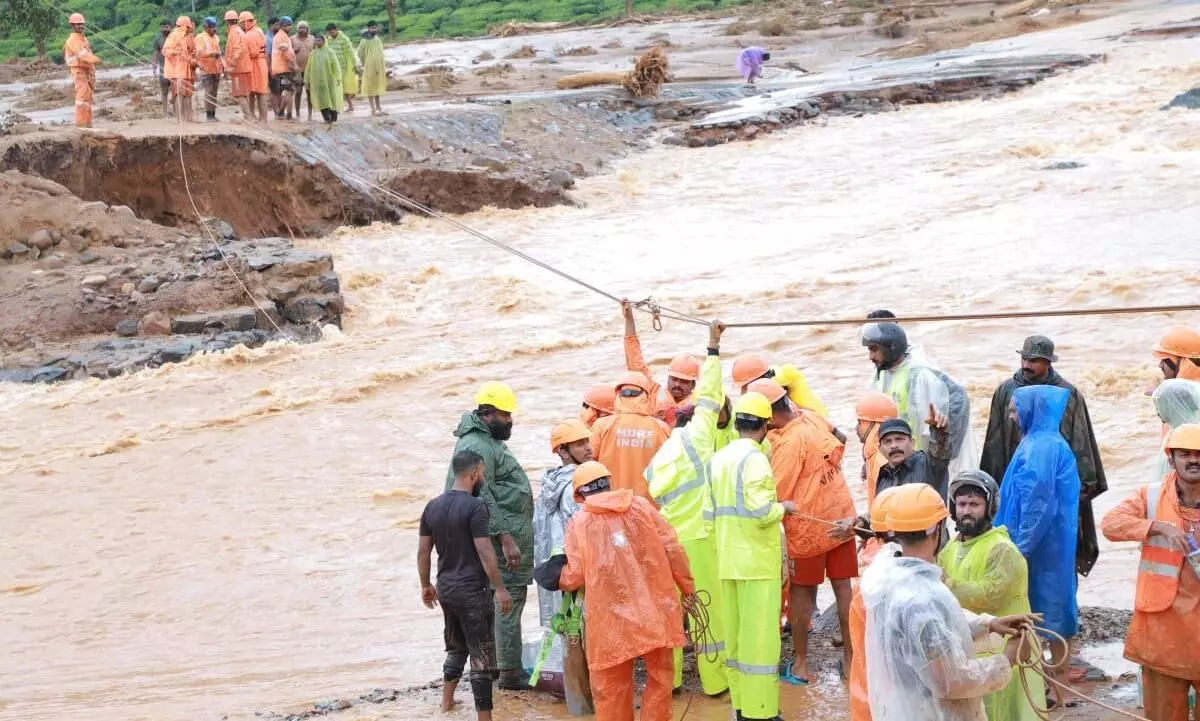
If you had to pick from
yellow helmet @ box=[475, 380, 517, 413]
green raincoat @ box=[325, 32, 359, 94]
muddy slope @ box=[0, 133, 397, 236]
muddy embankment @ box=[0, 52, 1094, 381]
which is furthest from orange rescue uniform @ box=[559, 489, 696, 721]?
green raincoat @ box=[325, 32, 359, 94]

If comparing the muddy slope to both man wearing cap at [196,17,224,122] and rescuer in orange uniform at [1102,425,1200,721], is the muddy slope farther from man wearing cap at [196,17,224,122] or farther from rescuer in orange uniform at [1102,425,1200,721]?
rescuer in orange uniform at [1102,425,1200,721]

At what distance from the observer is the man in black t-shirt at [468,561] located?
251 inches

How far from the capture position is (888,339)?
699cm

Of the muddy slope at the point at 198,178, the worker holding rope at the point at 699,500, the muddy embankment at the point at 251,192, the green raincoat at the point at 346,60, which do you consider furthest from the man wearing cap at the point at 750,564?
the green raincoat at the point at 346,60

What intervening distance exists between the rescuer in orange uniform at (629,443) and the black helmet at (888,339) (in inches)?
42.5

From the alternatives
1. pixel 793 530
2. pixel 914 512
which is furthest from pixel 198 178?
pixel 914 512

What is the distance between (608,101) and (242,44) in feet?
26.7

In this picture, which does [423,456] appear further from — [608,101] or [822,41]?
[822,41]

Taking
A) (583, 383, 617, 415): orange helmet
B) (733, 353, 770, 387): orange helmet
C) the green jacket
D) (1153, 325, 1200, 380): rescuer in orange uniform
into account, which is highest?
(1153, 325, 1200, 380): rescuer in orange uniform

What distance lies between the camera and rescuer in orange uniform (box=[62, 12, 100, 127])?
1842 centimetres

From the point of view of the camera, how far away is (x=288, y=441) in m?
13.3

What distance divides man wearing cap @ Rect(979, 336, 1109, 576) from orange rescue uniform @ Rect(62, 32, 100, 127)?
1485cm

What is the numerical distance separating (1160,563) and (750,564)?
166cm

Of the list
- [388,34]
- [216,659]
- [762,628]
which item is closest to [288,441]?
[216,659]
